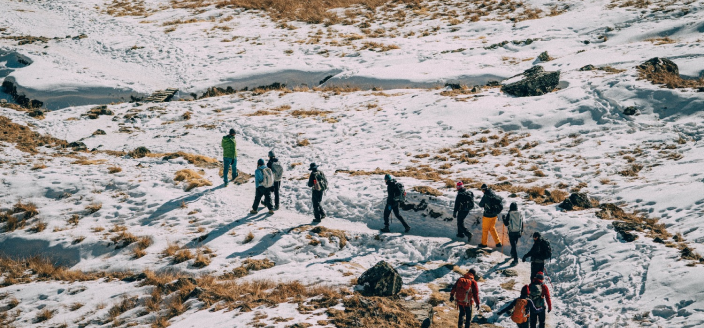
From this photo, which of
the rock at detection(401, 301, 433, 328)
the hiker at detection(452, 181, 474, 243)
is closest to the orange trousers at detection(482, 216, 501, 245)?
the hiker at detection(452, 181, 474, 243)

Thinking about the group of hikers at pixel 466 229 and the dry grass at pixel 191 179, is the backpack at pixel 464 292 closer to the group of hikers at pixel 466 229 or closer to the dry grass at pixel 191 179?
the group of hikers at pixel 466 229

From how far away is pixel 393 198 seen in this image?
16.7m

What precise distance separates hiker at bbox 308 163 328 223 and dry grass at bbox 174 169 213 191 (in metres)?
5.24

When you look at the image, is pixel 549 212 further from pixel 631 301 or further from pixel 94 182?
pixel 94 182

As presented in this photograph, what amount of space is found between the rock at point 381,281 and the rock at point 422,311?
517 mm

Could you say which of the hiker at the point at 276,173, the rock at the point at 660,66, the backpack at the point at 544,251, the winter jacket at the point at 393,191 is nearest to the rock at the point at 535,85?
the rock at the point at 660,66

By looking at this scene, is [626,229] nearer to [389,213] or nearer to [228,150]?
[389,213]

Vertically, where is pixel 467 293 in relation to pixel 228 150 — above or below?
below

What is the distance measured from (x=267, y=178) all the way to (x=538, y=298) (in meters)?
9.75

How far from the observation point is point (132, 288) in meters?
14.3

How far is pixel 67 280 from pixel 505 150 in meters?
17.2

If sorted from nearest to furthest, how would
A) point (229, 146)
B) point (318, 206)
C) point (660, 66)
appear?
point (318, 206), point (229, 146), point (660, 66)

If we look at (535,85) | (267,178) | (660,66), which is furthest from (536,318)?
(660,66)

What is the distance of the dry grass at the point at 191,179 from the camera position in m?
20.2
